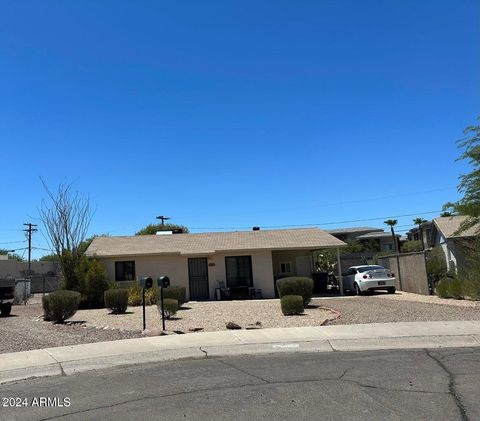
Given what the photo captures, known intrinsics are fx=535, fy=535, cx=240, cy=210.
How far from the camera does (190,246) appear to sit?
1121 inches

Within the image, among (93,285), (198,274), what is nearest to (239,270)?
(198,274)

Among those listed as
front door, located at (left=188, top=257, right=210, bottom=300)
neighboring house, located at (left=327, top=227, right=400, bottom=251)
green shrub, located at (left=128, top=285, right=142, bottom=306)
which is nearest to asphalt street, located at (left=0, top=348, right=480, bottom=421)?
green shrub, located at (left=128, top=285, right=142, bottom=306)

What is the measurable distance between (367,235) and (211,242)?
194ft

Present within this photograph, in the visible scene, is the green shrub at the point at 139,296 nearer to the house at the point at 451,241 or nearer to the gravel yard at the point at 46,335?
the gravel yard at the point at 46,335

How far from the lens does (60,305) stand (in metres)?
16.7

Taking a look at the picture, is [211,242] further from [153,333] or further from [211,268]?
[153,333]

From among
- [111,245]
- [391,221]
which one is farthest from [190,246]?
[391,221]

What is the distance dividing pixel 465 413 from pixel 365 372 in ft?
7.94

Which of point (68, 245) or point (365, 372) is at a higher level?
point (68, 245)

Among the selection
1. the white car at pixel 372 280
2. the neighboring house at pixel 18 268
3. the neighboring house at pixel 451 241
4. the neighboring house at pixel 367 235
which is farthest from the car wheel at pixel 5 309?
the neighboring house at pixel 367 235

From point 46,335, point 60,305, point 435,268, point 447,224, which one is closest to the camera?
point 46,335

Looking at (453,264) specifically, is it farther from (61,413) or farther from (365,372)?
(61,413)

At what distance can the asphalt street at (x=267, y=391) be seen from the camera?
20.1ft

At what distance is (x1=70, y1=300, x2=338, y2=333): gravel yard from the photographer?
15180 mm
